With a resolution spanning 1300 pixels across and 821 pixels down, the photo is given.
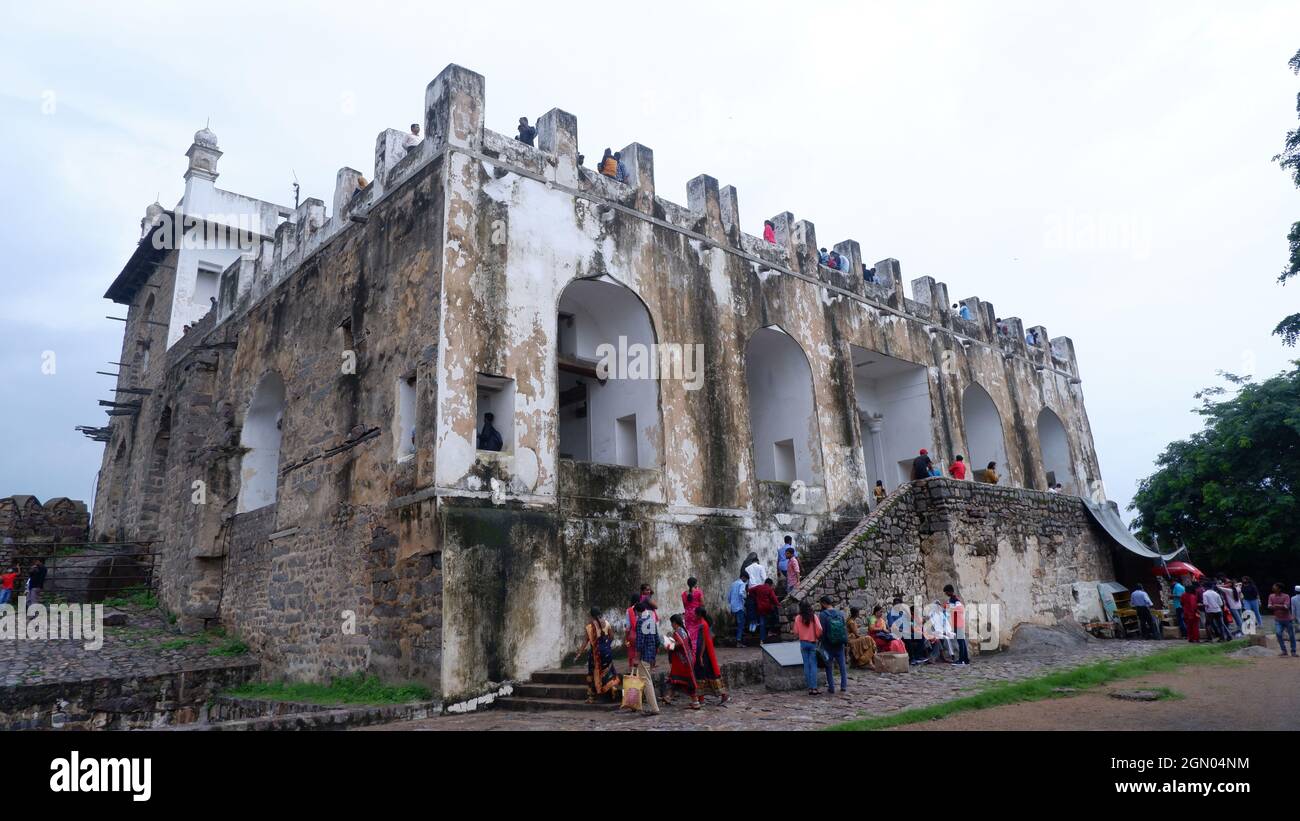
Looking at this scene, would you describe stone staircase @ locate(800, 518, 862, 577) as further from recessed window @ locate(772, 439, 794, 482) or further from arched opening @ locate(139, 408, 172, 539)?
arched opening @ locate(139, 408, 172, 539)

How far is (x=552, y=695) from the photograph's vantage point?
9.07 metres

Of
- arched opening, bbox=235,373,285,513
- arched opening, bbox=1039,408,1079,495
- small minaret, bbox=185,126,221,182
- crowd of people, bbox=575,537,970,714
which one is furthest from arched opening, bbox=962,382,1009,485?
small minaret, bbox=185,126,221,182

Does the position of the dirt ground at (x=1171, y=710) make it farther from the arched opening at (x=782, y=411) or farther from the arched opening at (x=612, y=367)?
the arched opening at (x=782, y=411)

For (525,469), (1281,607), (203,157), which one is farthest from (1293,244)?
(203,157)

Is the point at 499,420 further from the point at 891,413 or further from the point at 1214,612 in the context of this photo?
the point at 1214,612

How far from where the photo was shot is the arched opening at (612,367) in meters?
12.5

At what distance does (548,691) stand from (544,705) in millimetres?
233

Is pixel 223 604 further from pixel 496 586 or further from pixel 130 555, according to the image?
pixel 496 586

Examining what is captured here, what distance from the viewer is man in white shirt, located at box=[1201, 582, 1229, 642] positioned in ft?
46.1

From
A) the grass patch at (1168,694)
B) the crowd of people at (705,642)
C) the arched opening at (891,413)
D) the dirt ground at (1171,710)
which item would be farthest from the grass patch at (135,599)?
the grass patch at (1168,694)

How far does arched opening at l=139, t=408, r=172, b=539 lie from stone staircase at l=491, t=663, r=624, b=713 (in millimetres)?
13644

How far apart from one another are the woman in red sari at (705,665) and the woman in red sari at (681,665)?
85mm
